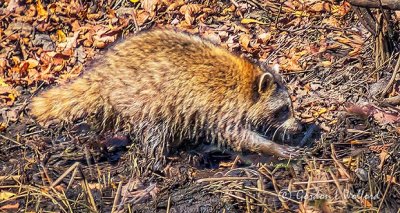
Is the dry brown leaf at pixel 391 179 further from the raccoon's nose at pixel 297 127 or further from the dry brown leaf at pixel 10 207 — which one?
the dry brown leaf at pixel 10 207

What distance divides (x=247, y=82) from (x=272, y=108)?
0.33 metres

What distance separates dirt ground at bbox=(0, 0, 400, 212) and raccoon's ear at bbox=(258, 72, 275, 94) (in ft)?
1.80

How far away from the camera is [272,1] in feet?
30.7

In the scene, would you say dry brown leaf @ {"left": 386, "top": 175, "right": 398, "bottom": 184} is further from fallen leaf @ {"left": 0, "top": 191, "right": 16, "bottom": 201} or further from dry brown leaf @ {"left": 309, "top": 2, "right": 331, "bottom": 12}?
dry brown leaf @ {"left": 309, "top": 2, "right": 331, "bottom": 12}

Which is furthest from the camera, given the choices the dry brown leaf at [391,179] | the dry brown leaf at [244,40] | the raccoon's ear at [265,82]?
the dry brown leaf at [244,40]

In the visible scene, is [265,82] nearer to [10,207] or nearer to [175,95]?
[175,95]

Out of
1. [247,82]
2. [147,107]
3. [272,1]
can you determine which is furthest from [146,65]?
[272,1]

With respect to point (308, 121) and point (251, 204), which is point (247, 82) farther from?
point (251, 204)

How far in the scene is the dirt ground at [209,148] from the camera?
5.93 metres

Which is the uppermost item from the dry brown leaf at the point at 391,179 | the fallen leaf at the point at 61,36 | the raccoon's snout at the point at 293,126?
the dry brown leaf at the point at 391,179

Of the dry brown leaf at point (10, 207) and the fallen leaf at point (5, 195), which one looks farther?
the fallen leaf at point (5, 195)

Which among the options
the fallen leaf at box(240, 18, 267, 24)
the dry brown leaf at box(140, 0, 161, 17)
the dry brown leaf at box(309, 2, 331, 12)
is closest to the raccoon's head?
the fallen leaf at box(240, 18, 267, 24)

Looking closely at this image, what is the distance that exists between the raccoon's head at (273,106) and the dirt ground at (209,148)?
8.1 inches

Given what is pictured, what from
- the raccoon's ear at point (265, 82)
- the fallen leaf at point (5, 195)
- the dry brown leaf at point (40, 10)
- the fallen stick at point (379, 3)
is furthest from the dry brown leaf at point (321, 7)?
the fallen leaf at point (5, 195)
